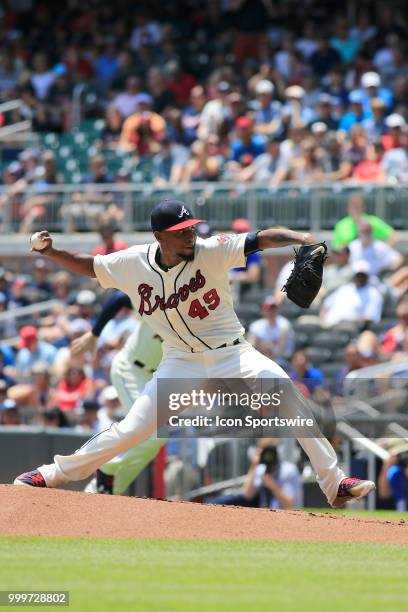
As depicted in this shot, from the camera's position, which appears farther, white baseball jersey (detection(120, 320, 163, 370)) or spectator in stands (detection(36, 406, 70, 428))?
spectator in stands (detection(36, 406, 70, 428))

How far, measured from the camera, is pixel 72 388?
50.9ft

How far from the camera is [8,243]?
65.3ft

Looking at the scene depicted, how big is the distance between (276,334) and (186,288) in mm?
6964

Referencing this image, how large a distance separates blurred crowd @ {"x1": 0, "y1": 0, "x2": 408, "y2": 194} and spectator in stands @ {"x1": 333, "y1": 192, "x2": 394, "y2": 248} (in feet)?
2.91

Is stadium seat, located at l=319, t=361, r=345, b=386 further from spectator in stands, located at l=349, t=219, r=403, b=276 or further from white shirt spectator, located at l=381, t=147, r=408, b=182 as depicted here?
white shirt spectator, located at l=381, t=147, r=408, b=182

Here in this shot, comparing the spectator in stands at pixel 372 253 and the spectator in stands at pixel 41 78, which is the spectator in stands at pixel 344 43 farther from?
the spectator in stands at pixel 372 253

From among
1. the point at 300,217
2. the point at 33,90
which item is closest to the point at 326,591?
the point at 300,217

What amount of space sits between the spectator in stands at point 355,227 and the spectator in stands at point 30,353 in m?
3.73

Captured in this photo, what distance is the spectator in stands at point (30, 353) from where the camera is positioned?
16578mm

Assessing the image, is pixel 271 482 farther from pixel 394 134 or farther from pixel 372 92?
pixel 372 92

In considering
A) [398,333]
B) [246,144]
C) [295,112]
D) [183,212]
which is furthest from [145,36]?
[183,212]

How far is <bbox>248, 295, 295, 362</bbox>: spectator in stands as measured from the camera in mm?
15133

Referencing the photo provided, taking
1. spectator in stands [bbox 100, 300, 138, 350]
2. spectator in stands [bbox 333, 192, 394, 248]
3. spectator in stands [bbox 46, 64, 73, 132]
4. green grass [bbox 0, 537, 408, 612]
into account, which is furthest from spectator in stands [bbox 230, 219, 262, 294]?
green grass [bbox 0, 537, 408, 612]

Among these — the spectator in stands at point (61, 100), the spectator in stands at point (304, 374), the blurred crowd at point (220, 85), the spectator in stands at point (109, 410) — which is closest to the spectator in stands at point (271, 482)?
the spectator in stands at point (304, 374)
